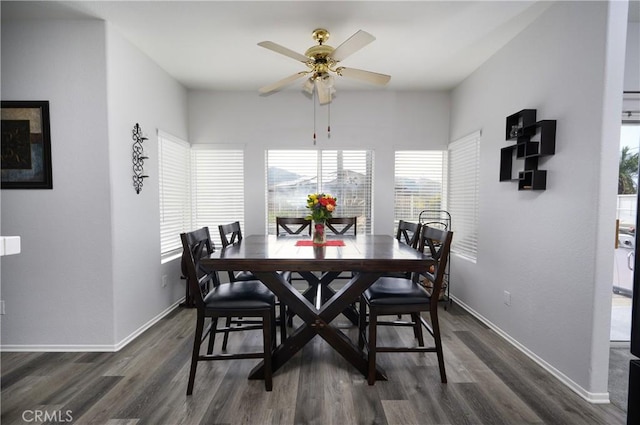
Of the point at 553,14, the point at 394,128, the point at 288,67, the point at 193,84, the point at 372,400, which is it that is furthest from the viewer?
the point at 394,128

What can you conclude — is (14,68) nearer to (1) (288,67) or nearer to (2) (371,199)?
(1) (288,67)

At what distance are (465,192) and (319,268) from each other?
8.44 ft

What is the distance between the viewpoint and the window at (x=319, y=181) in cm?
422

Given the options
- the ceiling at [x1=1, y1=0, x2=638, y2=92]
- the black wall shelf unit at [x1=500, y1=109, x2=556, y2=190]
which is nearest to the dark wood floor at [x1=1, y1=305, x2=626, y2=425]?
the black wall shelf unit at [x1=500, y1=109, x2=556, y2=190]

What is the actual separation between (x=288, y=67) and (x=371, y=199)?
2.00 metres

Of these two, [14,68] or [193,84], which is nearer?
[14,68]

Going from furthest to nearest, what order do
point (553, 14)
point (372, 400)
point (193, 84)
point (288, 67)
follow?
point (193, 84) → point (288, 67) → point (553, 14) → point (372, 400)

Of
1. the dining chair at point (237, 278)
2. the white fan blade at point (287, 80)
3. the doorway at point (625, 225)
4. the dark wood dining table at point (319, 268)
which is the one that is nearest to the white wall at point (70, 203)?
the dining chair at point (237, 278)

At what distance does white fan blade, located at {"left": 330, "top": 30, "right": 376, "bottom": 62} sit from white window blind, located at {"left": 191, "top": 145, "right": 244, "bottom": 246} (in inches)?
89.8

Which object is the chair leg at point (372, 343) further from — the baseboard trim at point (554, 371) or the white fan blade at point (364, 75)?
the white fan blade at point (364, 75)

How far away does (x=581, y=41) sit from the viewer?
79.0 inches

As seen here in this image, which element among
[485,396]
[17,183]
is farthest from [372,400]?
[17,183]

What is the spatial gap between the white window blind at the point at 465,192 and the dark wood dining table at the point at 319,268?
58.4 inches

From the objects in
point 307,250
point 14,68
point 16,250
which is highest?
point 14,68
